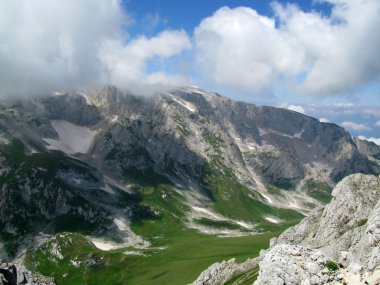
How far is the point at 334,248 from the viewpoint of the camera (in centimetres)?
9369

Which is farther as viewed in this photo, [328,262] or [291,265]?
[291,265]

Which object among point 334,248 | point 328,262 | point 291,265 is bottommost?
point 334,248

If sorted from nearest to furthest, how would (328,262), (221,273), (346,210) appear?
1. (328,262)
2. (346,210)
3. (221,273)

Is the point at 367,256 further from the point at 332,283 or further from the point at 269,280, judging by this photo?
the point at 332,283

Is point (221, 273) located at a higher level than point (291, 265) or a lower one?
lower

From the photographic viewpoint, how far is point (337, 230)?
110 meters

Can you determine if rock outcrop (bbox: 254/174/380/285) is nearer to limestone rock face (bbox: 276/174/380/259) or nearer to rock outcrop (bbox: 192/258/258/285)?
limestone rock face (bbox: 276/174/380/259)

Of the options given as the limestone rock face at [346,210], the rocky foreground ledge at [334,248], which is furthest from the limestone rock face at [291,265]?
the limestone rock face at [346,210]

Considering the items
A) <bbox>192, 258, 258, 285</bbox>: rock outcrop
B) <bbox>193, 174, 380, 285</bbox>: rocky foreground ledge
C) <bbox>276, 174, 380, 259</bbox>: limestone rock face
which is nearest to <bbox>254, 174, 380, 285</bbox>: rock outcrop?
<bbox>193, 174, 380, 285</bbox>: rocky foreground ledge

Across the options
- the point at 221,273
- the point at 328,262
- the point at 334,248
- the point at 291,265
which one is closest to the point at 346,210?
the point at 334,248

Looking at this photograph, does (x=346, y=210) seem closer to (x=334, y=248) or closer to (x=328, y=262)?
(x=334, y=248)

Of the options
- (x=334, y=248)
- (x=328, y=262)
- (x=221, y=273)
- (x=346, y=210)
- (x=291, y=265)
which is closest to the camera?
(x=328, y=262)

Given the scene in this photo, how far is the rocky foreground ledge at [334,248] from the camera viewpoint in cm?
3959

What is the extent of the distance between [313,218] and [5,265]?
92.6m
